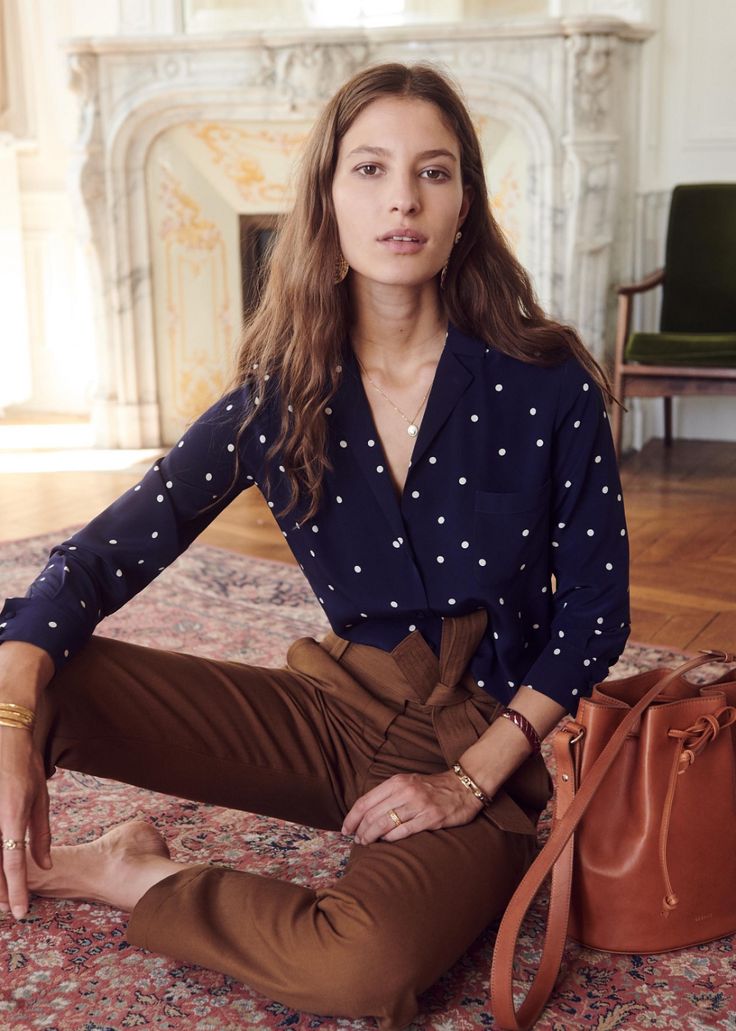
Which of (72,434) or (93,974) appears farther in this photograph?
(72,434)

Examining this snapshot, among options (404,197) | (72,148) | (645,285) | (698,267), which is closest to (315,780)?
(404,197)

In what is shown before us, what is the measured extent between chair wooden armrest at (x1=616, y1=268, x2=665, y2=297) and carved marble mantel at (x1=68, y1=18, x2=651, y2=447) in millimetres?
189

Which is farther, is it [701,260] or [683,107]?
[683,107]

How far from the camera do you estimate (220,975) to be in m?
1.56

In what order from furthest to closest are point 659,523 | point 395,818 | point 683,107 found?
point 683,107 → point 659,523 → point 395,818

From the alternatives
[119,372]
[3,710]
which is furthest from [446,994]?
[119,372]

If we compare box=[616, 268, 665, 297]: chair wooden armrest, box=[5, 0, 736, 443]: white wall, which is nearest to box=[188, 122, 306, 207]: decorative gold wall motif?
box=[5, 0, 736, 443]: white wall

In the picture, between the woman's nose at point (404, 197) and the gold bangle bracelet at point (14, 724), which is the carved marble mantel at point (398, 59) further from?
the gold bangle bracelet at point (14, 724)

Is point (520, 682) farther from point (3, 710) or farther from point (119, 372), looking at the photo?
point (119, 372)

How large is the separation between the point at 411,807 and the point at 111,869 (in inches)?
17.9

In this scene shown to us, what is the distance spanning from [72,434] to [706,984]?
4710 mm

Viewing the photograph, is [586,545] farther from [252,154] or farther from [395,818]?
[252,154]

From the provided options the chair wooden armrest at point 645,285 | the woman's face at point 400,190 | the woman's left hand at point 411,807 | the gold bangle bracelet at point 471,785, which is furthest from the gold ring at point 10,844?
the chair wooden armrest at point 645,285

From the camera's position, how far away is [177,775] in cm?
165
